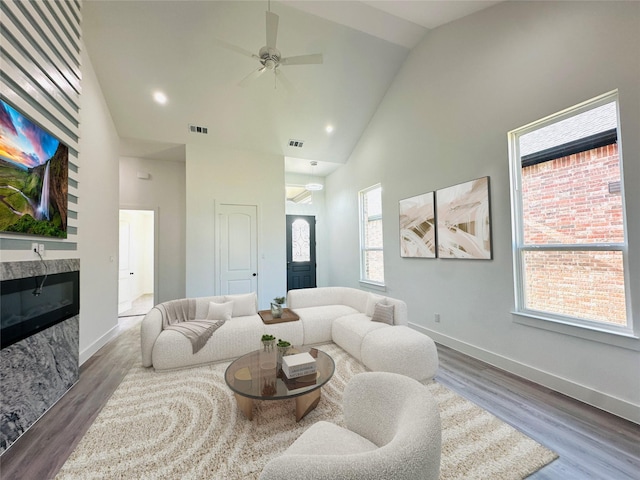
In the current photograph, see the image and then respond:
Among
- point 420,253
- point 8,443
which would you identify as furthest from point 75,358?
point 420,253

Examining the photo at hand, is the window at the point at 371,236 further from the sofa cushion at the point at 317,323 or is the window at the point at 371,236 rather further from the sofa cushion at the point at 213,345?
the sofa cushion at the point at 213,345

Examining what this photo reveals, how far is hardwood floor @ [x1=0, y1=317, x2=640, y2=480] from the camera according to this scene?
61.9 inches

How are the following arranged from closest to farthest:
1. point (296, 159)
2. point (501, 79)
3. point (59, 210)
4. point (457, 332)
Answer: point (59, 210) < point (501, 79) < point (457, 332) < point (296, 159)

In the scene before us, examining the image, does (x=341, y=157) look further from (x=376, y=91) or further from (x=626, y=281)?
(x=626, y=281)

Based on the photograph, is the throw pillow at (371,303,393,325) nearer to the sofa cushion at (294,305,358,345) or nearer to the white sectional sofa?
the white sectional sofa

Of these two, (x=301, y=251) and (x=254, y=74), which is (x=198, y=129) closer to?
(x=254, y=74)

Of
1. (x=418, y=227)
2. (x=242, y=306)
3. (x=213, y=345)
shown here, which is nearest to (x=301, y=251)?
(x=242, y=306)

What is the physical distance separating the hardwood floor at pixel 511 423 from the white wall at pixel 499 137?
235mm

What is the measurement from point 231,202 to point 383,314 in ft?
11.7

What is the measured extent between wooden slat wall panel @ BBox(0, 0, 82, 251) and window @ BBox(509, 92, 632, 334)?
14.3 feet

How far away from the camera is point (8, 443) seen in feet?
5.73

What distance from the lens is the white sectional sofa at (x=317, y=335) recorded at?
98.8 inches

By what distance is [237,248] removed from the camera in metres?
5.13

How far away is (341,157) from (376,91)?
158 cm
